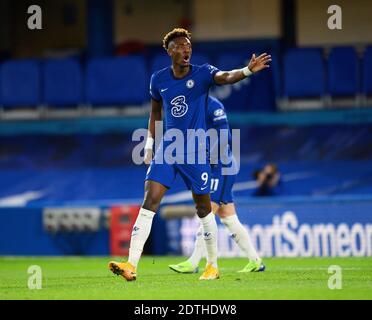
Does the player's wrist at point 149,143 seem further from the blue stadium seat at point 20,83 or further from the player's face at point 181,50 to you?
the blue stadium seat at point 20,83

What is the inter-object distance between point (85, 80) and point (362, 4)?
5551mm

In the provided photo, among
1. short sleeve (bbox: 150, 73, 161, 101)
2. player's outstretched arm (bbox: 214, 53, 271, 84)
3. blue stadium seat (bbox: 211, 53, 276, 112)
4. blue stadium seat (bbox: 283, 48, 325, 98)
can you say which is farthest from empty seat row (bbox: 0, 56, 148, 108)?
player's outstretched arm (bbox: 214, 53, 271, 84)

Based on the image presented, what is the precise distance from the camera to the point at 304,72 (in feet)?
65.9

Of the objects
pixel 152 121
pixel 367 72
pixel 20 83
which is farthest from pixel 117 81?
pixel 152 121

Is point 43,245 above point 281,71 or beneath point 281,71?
beneath

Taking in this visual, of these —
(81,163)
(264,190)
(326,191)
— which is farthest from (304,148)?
(81,163)

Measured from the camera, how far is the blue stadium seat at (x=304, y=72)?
20062 mm

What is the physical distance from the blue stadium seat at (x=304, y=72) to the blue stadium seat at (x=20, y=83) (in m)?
4.74

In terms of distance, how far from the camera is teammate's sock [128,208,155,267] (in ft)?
34.0

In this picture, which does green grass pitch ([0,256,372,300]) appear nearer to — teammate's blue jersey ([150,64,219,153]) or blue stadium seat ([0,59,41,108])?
teammate's blue jersey ([150,64,219,153])

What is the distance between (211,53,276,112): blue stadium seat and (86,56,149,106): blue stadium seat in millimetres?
1514

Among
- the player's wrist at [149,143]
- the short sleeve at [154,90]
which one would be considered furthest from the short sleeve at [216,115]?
the short sleeve at [154,90]
